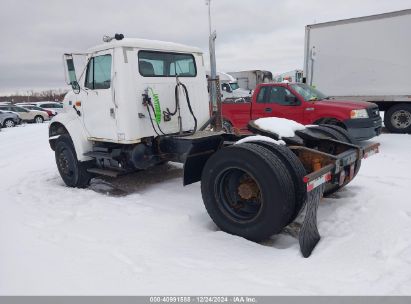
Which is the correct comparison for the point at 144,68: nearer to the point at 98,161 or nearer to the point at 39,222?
the point at 98,161

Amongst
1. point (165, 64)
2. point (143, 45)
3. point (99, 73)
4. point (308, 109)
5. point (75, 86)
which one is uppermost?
point (143, 45)

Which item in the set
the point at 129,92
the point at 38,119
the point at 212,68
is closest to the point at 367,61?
the point at 212,68

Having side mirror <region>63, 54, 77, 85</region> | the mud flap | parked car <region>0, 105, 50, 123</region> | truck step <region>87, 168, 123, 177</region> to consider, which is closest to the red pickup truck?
truck step <region>87, 168, 123, 177</region>

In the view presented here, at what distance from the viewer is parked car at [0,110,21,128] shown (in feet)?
76.1

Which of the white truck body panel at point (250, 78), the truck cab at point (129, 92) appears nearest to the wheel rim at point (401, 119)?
the truck cab at point (129, 92)

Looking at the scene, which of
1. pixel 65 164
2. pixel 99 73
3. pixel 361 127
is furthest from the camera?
pixel 361 127

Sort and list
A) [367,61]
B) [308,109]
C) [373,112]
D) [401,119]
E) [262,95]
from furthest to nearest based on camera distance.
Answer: [401,119]
[367,61]
[262,95]
[373,112]
[308,109]

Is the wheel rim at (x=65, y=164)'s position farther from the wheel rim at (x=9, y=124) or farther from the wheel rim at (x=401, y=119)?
the wheel rim at (x=9, y=124)

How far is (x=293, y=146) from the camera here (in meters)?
4.20

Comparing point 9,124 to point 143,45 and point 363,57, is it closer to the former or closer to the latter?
point 143,45

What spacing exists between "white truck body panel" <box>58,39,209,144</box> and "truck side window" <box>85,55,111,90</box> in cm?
8

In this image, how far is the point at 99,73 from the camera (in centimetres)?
593

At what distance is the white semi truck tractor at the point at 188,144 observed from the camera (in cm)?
382

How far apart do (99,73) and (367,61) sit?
8947mm
